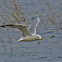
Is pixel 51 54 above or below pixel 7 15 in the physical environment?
below

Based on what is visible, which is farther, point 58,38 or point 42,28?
point 42,28

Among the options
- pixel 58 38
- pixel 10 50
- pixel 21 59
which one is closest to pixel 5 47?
pixel 10 50

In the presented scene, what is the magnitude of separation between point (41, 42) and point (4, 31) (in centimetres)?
151

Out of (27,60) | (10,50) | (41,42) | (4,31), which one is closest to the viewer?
(27,60)

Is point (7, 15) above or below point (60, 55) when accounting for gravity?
above

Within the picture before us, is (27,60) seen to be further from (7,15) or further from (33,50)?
(7,15)

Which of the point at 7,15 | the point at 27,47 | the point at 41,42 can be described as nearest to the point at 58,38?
the point at 41,42

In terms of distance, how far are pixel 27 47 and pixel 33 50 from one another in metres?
0.31

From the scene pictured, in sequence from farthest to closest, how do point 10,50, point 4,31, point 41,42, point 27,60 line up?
point 4,31 < point 41,42 < point 10,50 < point 27,60

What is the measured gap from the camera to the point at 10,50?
397 inches

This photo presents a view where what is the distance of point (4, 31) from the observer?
11883mm

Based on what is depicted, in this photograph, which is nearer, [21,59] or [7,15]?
[21,59]

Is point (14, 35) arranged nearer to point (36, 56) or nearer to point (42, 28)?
point (42, 28)

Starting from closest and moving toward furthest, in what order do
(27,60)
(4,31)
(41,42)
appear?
(27,60)
(41,42)
(4,31)
